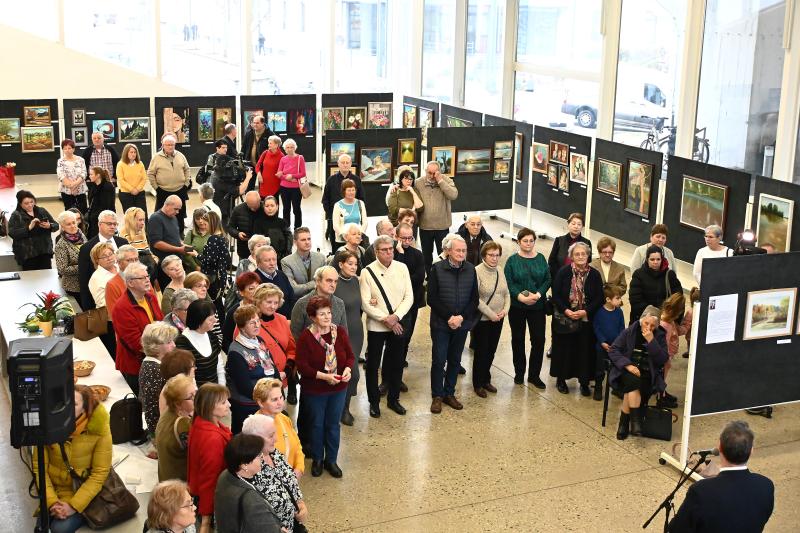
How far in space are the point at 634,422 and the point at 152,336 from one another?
15.7 ft

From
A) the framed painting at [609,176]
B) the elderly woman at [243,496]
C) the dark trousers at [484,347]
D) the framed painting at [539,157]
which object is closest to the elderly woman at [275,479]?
the elderly woman at [243,496]

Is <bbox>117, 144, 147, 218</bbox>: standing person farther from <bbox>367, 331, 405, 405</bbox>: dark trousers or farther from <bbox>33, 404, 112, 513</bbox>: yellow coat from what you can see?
<bbox>33, 404, 112, 513</bbox>: yellow coat

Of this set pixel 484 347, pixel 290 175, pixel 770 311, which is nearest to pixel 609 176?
pixel 290 175

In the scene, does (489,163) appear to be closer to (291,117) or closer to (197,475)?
(291,117)

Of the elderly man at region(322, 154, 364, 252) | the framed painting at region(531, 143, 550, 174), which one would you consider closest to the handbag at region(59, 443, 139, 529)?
the elderly man at region(322, 154, 364, 252)

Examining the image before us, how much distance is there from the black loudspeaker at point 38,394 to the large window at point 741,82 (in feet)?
37.9

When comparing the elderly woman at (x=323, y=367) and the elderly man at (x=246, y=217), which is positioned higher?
the elderly man at (x=246, y=217)

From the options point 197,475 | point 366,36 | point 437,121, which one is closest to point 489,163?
point 437,121

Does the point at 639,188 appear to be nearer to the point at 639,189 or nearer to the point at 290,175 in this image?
the point at 639,189

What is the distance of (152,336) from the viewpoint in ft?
23.9

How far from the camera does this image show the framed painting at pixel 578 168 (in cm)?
1559

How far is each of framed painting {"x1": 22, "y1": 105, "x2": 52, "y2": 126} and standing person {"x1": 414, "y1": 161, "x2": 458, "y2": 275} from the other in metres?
8.93

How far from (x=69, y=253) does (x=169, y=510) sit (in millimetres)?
5837

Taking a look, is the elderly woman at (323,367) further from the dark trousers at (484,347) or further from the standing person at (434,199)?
the standing person at (434,199)
